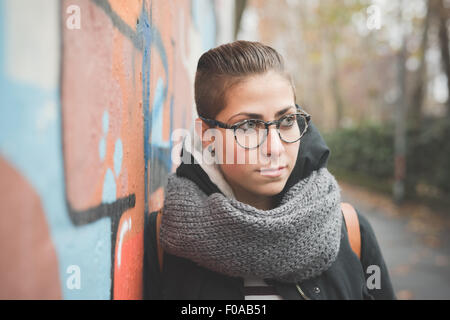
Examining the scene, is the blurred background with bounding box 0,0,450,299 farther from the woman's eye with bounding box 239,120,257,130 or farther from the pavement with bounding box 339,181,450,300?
the pavement with bounding box 339,181,450,300

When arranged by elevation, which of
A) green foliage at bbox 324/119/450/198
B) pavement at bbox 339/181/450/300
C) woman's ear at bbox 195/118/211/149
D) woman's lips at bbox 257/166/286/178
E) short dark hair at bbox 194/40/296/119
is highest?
short dark hair at bbox 194/40/296/119

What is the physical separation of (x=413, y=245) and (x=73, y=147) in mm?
7131

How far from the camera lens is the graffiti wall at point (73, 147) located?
72cm

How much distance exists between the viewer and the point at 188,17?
10.3ft

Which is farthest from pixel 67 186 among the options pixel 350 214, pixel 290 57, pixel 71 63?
pixel 290 57

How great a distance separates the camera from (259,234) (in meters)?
1.35

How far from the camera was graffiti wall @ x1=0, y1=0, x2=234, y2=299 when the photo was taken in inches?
28.4

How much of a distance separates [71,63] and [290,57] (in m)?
24.1

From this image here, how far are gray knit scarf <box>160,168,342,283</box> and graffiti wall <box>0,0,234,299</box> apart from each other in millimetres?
205

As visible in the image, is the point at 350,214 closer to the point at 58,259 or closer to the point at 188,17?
the point at 58,259

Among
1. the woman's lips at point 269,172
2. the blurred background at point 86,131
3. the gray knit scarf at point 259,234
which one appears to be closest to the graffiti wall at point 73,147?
the blurred background at point 86,131

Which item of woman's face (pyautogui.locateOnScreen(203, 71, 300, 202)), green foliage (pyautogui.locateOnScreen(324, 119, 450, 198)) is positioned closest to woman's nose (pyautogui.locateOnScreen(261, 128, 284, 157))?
woman's face (pyautogui.locateOnScreen(203, 71, 300, 202))

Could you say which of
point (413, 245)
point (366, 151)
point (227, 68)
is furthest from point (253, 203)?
point (366, 151)

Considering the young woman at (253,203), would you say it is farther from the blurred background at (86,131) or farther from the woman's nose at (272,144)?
the blurred background at (86,131)
